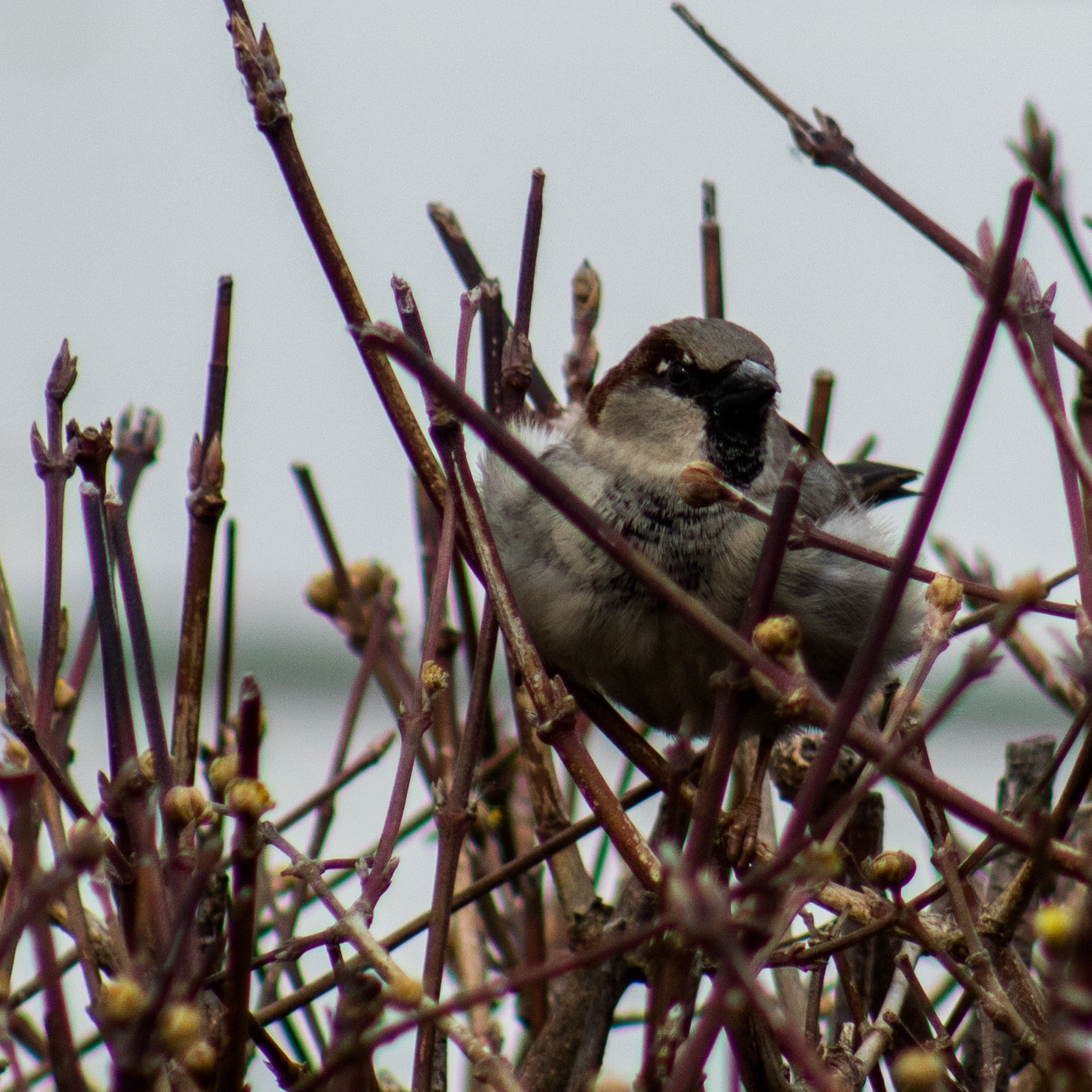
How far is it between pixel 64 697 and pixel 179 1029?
0.62 meters

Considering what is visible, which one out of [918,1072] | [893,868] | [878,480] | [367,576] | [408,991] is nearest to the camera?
[918,1072]

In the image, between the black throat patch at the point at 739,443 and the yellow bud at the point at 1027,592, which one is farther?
the black throat patch at the point at 739,443

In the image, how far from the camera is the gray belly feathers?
1697mm

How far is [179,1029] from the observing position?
0.53 meters

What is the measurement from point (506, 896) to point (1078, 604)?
84cm

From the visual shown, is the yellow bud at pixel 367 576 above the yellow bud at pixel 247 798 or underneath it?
above

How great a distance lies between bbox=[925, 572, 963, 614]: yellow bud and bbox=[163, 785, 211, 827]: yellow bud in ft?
1.38

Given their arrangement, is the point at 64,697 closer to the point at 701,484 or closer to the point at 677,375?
the point at 701,484

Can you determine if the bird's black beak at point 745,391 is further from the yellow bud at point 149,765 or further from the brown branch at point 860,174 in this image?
the yellow bud at point 149,765

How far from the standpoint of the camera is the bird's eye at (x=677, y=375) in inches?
77.4

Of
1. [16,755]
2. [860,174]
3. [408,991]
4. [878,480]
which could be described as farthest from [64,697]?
[878,480]

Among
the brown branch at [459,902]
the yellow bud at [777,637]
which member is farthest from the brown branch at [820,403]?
the yellow bud at [777,637]

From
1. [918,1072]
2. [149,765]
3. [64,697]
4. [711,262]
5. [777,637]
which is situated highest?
[711,262]

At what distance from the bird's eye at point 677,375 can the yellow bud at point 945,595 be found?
1.19 metres
